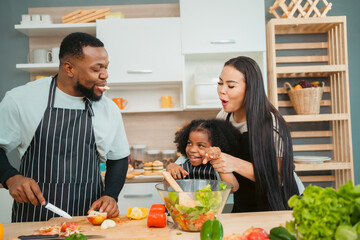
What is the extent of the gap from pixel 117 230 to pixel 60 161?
50cm

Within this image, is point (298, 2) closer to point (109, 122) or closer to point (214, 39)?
point (214, 39)

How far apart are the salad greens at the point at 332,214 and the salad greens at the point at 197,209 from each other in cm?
32

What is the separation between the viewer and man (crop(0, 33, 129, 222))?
1395 millimetres

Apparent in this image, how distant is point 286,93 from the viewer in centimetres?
311

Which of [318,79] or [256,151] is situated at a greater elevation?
[318,79]

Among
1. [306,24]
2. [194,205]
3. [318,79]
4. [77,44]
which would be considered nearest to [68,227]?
[194,205]

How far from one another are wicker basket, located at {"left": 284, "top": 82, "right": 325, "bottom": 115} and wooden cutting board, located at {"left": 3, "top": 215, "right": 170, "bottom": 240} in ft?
6.68

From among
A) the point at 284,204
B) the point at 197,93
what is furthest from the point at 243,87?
the point at 197,93

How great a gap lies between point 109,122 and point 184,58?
58.7 inches

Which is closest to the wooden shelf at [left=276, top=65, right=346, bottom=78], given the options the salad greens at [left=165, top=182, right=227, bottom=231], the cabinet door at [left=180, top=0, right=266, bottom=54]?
the cabinet door at [left=180, top=0, right=266, bottom=54]

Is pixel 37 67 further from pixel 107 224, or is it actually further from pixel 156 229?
pixel 156 229

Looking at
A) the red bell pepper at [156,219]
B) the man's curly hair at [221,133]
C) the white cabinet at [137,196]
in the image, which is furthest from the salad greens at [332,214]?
the white cabinet at [137,196]

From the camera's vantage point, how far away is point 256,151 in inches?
53.9

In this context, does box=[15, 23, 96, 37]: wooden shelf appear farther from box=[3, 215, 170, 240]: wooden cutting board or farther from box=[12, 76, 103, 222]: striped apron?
box=[3, 215, 170, 240]: wooden cutting board
